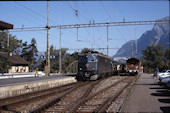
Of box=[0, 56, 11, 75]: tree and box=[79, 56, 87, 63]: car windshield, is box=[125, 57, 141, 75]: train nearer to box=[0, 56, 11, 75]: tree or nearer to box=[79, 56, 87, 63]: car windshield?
box=[79, 56, 87, 63]: car windshield

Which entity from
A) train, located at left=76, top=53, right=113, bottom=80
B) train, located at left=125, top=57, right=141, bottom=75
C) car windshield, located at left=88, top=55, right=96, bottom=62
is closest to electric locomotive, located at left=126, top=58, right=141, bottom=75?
train, located at left=125, top=57, right=141, bottom=75

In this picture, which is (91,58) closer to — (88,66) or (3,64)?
(88,66)

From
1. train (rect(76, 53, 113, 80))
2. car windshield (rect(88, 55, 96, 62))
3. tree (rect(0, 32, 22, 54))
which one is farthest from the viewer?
tree (rect(0, 32, 22, 54))

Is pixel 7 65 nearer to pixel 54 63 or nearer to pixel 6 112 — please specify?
pixel 6 112

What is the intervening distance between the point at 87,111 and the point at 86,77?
1890cm

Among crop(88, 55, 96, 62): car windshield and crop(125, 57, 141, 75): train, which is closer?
crop(88, 55, 96, 62): car windshield

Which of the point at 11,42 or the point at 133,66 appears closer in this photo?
the point at 133,66

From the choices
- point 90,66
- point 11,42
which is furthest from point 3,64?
point 11,42

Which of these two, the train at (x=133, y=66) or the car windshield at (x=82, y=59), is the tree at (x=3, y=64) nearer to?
the car windshield at (x=82, y=59)

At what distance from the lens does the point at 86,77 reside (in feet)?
94.5

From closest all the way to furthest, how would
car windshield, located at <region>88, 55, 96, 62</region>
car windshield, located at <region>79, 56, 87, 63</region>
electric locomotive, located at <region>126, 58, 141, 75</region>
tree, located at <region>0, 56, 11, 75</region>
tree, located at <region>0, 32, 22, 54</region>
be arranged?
car windshield, located at <region>88, 55, 96, 62</region>, car windshield, located at <region>79, 56, 87, 63</region>, tree, located at <region>0, 56, 11, 75</region>, electric locomotive, located at <region>126, 58, 141, 75</region>, tree, located at <region>0, 32, 22, 54</region>

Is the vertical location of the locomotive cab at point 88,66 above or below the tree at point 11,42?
below

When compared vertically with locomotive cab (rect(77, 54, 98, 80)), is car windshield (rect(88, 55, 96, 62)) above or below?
above

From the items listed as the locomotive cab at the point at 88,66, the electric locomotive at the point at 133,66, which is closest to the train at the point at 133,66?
the electric locomotive at the point at 133,66
